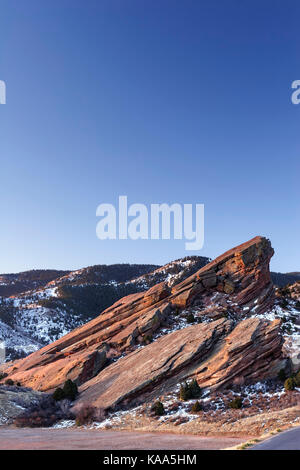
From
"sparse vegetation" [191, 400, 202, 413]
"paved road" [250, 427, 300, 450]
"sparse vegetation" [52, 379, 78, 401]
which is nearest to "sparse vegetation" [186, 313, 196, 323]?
"sparse vegetation" [191, 400, 202, 413]

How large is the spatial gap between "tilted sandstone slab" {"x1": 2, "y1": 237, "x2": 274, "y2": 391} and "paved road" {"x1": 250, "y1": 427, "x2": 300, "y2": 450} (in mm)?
25319

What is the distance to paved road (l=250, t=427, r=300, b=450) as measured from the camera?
13711 millimetres

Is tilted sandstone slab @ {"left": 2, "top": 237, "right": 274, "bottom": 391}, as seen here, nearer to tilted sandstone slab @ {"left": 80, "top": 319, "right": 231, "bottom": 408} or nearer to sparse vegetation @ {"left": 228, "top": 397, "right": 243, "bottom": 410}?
tilted sandstone slab @ {"left": 80, "top": 319, "right": 231, "bottom": 408}

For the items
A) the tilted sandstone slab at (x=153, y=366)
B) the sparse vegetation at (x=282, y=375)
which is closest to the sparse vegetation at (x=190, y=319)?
the tilted sandstone slab at (x=153, y=366)

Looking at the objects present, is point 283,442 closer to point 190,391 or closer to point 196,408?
point 196,408

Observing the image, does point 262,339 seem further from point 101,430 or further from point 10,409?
point 10,409

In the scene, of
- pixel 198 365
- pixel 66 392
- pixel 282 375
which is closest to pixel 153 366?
pixel 198 365

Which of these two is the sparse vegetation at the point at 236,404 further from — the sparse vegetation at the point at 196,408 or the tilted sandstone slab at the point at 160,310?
the tilted sandstone slab at the point at 160,310

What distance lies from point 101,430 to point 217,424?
31.3 ft

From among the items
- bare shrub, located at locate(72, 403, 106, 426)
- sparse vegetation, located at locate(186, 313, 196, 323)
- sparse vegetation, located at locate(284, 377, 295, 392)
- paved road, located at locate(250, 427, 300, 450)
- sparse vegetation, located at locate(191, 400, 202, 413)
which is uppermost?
sparse vegetation, located at locate(186, 313, 196, 323)

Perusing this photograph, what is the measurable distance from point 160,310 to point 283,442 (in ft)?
98.1

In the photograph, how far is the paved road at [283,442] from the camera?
1371 cm
